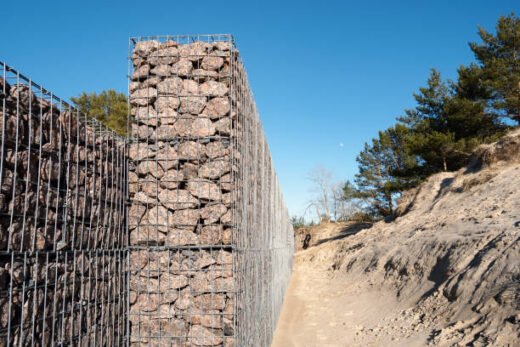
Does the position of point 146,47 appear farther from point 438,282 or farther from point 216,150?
point 438,282

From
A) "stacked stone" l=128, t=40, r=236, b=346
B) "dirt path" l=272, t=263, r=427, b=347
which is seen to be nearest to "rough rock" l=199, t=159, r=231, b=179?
"stacked stone" l=128, t=40, r=236, b=346

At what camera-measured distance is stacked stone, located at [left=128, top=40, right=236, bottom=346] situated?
13.5 feet

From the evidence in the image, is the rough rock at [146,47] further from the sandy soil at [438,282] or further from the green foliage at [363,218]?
the green foliage at [363,218]

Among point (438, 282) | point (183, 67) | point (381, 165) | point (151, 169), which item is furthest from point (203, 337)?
point (381, 165)

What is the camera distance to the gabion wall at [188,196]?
13.5 feet

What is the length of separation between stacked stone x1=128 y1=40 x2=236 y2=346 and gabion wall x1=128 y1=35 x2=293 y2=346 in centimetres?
1

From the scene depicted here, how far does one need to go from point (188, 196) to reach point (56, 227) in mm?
1447

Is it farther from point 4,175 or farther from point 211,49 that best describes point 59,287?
point 211,49

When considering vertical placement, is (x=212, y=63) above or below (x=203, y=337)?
above

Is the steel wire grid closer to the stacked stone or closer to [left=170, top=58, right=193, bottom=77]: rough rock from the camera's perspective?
the stacked stone

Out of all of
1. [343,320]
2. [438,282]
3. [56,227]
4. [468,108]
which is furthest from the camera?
[468,108]

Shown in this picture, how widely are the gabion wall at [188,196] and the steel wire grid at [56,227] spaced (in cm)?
31

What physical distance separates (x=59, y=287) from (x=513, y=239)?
7.55 m

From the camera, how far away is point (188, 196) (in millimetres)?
4266
